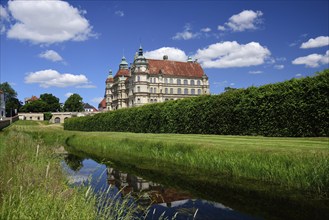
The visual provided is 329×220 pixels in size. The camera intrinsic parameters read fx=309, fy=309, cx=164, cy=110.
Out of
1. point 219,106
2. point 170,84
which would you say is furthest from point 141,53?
point 219,106

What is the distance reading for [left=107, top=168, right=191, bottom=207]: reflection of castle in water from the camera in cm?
880

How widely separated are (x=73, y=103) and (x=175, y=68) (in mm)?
54330

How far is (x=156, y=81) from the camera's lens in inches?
3851

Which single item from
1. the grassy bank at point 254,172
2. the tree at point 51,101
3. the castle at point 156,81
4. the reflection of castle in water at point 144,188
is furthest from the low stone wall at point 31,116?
the reflection of castle in water at point 144,188

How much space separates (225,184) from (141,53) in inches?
3540

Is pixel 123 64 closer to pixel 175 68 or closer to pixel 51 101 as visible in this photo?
pixel 175 68

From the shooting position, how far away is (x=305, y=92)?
57.4 feet

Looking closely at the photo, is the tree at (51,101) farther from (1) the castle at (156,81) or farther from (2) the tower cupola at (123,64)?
(2) the tower cupola at (123,64)

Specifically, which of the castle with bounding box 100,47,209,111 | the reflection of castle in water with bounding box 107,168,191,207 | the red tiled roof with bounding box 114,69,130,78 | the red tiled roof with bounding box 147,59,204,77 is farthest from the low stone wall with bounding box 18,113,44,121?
the reflection of castle in water with bounding box 107,168,191,207

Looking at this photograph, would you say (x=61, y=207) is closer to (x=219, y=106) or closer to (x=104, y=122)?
(x=219, y=106)

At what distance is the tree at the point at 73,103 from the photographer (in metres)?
134

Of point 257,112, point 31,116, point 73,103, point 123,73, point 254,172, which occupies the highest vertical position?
point 123,73

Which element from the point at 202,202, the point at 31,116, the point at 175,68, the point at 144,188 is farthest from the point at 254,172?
the point at 31,116

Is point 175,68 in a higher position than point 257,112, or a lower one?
higher
